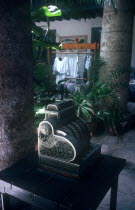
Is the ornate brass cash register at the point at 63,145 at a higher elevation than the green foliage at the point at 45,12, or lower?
lower

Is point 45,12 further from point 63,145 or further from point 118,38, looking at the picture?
point 118,38

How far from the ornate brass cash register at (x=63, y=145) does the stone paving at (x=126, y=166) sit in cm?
107

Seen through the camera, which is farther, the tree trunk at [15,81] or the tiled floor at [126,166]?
the tiled floor at [126,166]

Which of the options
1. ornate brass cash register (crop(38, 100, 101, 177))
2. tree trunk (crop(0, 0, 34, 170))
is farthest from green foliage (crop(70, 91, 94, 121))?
ornate brass cash register (crop(38, 100, 101, 177))

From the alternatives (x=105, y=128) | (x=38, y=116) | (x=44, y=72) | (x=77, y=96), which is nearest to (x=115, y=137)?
(x=105, y=128)

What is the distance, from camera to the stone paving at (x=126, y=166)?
2258 mm

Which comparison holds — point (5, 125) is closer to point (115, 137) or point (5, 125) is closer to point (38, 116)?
point (38, 116)

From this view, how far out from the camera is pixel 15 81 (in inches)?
59.9

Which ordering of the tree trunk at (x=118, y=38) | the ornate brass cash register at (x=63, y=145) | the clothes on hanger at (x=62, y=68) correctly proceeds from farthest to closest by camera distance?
the clothes on hanger at (x=62, y=68), the tree trunk at (x=118, y=38), the ornate brass cash register at (x=63, y=145)

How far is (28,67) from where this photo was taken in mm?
1589

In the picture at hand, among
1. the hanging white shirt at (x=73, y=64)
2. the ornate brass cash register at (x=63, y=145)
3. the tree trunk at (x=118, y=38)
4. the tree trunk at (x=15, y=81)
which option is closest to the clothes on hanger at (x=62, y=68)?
the hanging white shirt at (x=73, y=64)

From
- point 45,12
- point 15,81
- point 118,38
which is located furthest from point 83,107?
point 15,81

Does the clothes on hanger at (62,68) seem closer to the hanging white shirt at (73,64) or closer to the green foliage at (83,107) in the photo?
the hanging white shirt at (73,64)

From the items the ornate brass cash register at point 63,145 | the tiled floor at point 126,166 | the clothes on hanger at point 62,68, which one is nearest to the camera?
the ornate brass cash register at point 63,145
